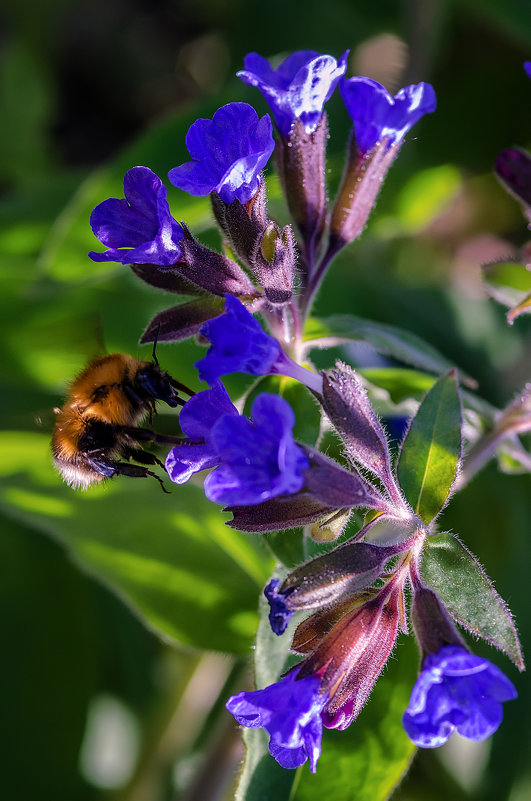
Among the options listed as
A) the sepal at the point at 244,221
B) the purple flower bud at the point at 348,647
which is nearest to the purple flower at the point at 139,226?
the sepal at the point at 244,221

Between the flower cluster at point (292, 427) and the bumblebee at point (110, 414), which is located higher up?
the flower cluster at point (292, 427)

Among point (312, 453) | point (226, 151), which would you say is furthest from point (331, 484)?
point (226, 151)

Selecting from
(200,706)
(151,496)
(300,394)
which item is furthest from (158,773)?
(300,394)

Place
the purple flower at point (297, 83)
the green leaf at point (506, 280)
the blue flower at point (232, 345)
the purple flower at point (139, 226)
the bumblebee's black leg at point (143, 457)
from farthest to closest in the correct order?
the green leaf at point (506, 280), the bumblebee's black leg at point (143, 457), the purple flower at point (297, 83), the purple flower at point (139, 226), the blue flower at point (232, 345)

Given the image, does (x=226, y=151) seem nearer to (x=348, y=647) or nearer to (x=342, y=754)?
(x=348, y=647)

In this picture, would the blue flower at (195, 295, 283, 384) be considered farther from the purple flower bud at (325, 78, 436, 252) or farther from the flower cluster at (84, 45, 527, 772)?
the purple flower bud at (325, 78, 436, 252)

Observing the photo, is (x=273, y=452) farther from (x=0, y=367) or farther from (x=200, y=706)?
(x=200, y=706)

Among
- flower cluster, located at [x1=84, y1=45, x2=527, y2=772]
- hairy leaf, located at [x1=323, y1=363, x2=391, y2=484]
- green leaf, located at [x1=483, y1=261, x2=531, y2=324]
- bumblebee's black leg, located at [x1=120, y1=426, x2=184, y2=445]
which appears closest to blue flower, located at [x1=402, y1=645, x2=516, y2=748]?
flower cluster, located at [x1=84, y1=45, x2=527, y2=772]

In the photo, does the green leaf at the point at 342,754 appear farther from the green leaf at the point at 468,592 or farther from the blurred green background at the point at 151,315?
the blurred green background at the point at 151,315
